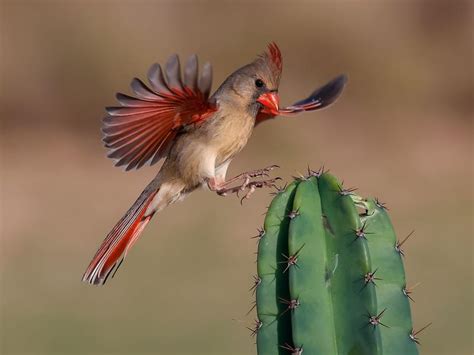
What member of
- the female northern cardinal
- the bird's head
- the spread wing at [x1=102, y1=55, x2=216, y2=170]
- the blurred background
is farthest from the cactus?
the blurred background

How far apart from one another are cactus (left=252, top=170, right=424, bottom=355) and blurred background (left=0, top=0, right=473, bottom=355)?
419cm

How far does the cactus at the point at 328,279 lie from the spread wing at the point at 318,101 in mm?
790

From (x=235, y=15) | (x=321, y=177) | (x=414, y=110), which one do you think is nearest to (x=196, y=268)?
(x=235, y=15)

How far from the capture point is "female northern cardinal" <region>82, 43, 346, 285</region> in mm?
3484

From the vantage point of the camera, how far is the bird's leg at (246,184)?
3.20 metres

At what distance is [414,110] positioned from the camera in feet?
35.5

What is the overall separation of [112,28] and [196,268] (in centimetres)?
282

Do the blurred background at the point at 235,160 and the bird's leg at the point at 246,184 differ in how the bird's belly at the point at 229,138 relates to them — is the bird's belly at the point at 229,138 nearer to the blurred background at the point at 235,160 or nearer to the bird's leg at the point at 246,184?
the bird's leg at the point at 246,184

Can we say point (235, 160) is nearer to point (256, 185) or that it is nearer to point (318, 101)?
point (318, 101)

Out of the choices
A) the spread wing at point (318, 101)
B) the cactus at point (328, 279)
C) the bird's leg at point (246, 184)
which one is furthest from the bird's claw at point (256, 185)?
the spread wing at point (318, 101)

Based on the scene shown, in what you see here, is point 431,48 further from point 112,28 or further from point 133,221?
point 133,221

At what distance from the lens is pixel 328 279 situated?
2.93m

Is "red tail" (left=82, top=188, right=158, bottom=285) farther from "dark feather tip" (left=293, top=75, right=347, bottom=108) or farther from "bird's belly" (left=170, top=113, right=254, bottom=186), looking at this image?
"dark feather tip" (left=293, top=75, right=347, bottom=108)

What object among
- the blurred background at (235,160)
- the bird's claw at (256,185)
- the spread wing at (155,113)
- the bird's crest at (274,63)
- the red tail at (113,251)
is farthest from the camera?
the blurred background at (235,160)
